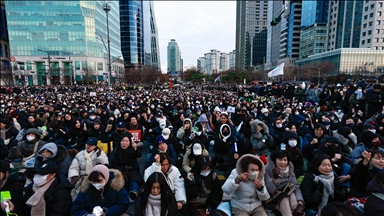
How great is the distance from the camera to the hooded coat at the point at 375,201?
2.68 m

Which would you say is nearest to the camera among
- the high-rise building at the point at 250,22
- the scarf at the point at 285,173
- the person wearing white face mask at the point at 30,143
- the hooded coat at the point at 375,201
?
the hooded coat at the point at 375,201

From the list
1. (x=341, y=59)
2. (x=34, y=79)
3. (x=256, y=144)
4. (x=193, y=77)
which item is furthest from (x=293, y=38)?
(x=256, y=144)

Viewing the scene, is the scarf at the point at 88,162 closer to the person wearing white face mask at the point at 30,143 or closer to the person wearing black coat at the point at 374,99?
the person wearing white face mask at the point at 30,143

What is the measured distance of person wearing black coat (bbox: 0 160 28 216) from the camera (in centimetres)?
322

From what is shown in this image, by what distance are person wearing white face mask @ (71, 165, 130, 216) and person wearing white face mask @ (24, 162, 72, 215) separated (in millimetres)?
181

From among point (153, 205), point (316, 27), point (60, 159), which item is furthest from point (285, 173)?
point (316, 27)

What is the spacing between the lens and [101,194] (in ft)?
10.7

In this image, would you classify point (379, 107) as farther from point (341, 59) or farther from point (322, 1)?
point (322, 1)

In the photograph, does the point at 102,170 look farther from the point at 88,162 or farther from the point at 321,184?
the point at 321,184

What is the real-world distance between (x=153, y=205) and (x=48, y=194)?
147 cm

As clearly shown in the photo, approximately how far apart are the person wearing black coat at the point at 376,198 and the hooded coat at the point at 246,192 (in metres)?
1.21

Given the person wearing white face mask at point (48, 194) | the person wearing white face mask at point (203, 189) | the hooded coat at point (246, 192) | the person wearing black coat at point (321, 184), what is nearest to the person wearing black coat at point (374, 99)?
the person wearing black coat at point (321, 184)

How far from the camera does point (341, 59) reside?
6022 cm

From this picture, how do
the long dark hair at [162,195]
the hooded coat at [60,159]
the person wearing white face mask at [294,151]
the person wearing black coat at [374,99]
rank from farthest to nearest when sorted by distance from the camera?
the person wearing black coat at [374,99] → the person wearing white face mask at [294,151] → the hooded coat at [60,159] → the long dark hair at [162,195]
